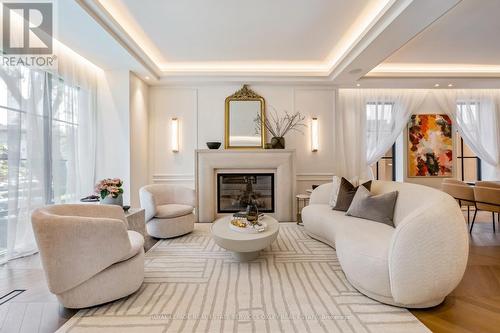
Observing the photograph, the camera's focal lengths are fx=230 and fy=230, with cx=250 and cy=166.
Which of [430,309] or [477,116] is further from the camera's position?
[477,116]

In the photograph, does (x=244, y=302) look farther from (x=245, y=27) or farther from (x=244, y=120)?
(x=244, y=120)

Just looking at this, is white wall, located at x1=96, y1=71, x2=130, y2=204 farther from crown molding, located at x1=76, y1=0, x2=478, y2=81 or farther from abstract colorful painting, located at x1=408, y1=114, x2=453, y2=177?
abstract colorful painting, located at x1=408, y1=114, x2=453, y2=177

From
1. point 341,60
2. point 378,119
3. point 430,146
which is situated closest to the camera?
point 341,60

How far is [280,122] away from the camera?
4.89m

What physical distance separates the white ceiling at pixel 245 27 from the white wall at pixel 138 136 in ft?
2.77

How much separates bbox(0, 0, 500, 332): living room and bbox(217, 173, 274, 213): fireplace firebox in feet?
0.10

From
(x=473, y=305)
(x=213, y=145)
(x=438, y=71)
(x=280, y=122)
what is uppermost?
(x=438, y=71)

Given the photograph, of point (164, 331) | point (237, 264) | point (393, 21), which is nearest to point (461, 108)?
point (393, 21)

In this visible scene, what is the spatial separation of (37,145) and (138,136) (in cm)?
164

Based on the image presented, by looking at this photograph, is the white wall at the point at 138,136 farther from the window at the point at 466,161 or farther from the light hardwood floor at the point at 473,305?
the window at the point at 466,161

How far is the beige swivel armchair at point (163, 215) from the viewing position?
3.39m

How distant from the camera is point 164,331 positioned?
1.60 meters

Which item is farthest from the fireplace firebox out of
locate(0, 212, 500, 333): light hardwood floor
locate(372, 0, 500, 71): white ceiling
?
locate(372, 0, 500, 71): white ceiling

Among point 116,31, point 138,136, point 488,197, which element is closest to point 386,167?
point 488,197
